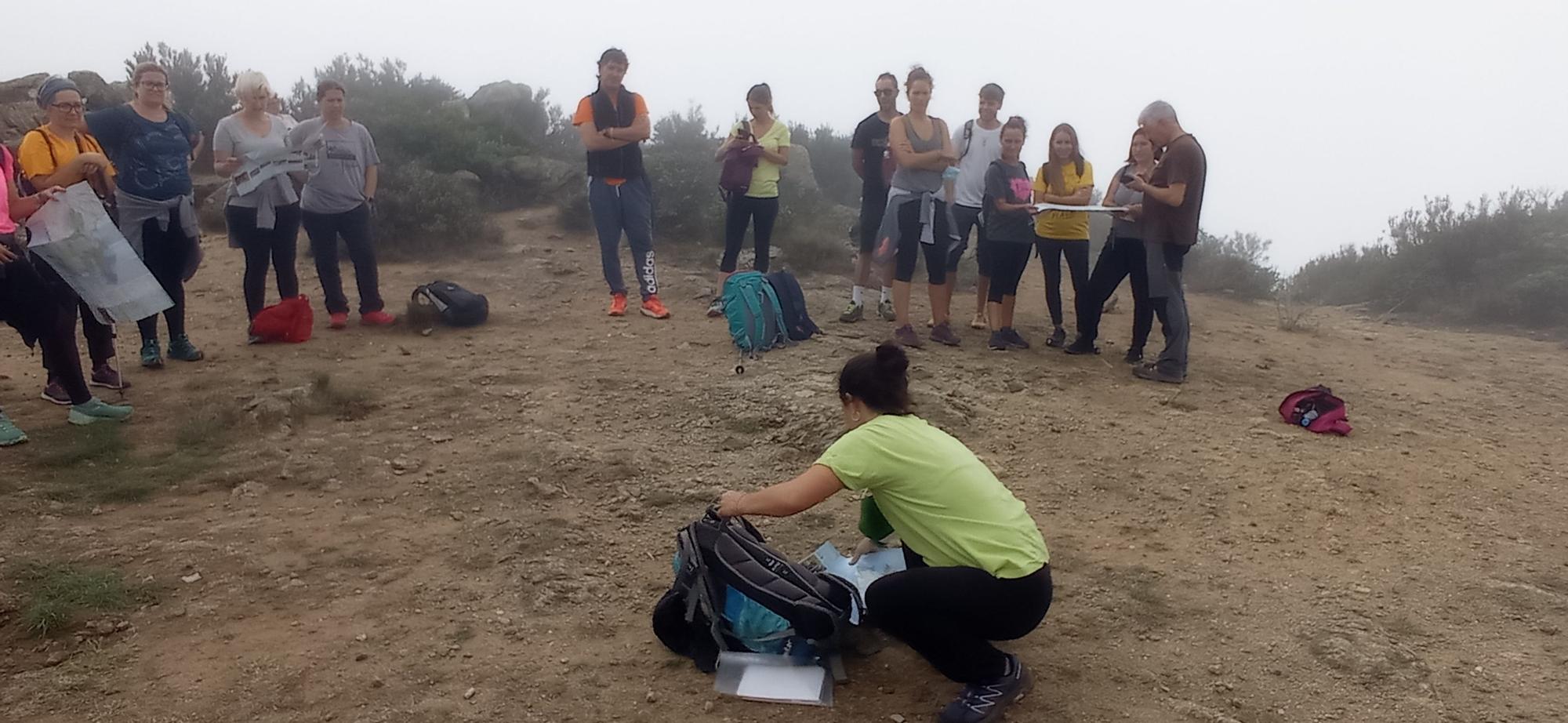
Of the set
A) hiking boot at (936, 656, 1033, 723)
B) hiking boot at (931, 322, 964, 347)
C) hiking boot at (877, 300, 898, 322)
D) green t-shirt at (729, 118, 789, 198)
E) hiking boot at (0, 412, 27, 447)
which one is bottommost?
hiking boot at (936, 656, 1033, 723)

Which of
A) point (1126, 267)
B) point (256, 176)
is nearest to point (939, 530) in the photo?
point (1126, 267)

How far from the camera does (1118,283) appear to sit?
22.4 ft

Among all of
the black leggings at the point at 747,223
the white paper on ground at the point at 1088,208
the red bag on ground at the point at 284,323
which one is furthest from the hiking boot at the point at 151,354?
the white paper on ground at the point at 1088,208

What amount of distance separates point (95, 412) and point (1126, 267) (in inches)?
244

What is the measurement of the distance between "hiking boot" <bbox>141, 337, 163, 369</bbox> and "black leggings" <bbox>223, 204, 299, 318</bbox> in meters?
0.75

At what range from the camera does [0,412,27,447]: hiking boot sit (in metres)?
4.77

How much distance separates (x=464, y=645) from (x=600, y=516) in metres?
1.13

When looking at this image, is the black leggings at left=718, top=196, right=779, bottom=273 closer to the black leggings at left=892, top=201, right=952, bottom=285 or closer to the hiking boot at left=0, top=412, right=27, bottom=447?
the black leggings at left=892, top=201, right=952, bottom=285

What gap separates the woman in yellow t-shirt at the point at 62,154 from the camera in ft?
16.9

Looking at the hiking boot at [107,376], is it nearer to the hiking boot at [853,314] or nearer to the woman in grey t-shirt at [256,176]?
the woman in grey t-shirt at [256,176]

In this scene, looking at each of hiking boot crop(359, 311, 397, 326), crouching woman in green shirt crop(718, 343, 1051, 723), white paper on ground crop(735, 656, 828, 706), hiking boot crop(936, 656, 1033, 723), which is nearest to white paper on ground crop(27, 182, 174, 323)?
hiking boot crop(359, 311, 397, 326)

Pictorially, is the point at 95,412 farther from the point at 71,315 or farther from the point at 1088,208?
the point at 1088,208

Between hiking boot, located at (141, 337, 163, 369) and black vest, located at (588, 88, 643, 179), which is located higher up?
black vest, located at (588, 88, 643, 179)

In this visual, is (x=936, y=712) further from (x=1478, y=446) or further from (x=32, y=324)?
(x=32, y=324)
